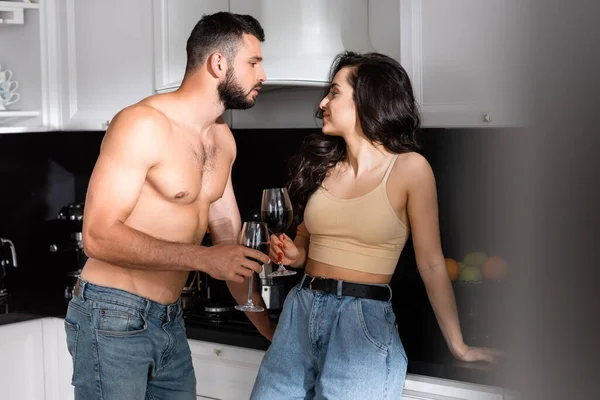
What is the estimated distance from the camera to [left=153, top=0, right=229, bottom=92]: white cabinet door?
2.67 metres

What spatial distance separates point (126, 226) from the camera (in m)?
1.79

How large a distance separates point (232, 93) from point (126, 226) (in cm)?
42

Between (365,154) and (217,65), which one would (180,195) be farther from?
(365,154)

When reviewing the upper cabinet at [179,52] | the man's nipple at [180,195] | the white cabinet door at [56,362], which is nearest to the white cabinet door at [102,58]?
the upper cabinet at [179,52]

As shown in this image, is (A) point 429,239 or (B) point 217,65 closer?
(A) point 429,239

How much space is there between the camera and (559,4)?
0.20 meters

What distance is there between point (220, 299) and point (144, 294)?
2.85 ft

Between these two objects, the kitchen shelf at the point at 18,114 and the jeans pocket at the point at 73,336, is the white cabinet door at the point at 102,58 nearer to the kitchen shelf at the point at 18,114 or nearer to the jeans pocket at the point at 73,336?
the kitchen shelf at the point at 18,114

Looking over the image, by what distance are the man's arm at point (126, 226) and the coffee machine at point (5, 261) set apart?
1.33 meters

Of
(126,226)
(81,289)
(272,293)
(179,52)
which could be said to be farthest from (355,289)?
(179,52)

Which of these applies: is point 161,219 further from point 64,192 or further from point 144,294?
point 64,192

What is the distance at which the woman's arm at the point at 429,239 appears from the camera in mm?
1824

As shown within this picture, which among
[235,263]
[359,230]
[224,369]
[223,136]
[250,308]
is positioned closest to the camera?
[235,263]

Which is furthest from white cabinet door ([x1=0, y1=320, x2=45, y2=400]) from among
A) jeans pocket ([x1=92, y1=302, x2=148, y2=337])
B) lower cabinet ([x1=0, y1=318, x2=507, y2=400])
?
jeans pocket ([x1=92, y1=302, x2=148, y2=337])
